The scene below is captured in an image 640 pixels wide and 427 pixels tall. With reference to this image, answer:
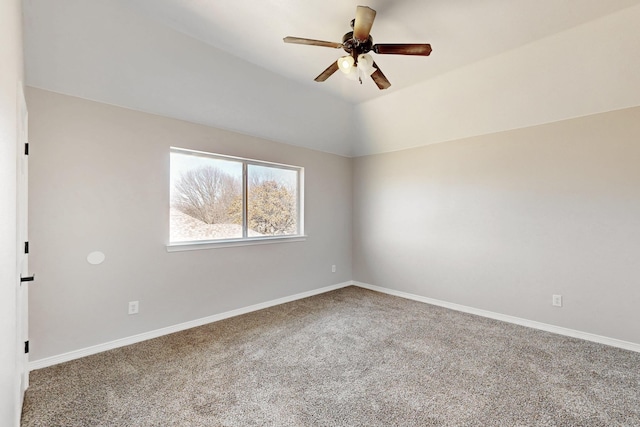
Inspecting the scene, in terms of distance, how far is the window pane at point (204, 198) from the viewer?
3.34 m

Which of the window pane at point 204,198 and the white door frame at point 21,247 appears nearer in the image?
the white door frame at point 21,247

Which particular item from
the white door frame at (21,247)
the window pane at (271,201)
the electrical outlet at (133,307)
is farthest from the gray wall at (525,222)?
the white door frame at (21,247)

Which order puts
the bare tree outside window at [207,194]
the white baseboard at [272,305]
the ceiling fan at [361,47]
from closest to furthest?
the ceiling fan at [361,47]
the white baseboard at [272,305]
the bare tree outside window at [207,194]

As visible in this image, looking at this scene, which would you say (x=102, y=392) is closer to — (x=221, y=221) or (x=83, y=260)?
(x=83, y=260)

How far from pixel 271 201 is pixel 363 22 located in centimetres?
270

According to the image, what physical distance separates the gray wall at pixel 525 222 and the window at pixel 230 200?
1535 millimetres

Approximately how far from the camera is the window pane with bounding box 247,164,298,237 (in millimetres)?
4051

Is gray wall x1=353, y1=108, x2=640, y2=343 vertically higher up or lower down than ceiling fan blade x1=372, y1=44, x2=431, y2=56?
lower down

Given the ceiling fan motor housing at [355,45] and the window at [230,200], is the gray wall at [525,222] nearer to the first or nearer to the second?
the window at [230,200]

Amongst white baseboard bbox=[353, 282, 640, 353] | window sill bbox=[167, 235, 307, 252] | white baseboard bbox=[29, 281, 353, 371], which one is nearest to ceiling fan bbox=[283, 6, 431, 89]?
window sill bbox=[167, 235, 307, 252]

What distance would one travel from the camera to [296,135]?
4.24m

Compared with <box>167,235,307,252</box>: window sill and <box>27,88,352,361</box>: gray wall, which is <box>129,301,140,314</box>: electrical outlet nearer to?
<box>27,88,352,361</box>: gray wall

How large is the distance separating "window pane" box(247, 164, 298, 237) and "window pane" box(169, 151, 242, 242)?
7.5 inches

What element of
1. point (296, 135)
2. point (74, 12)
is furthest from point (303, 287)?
point (74, 12)
